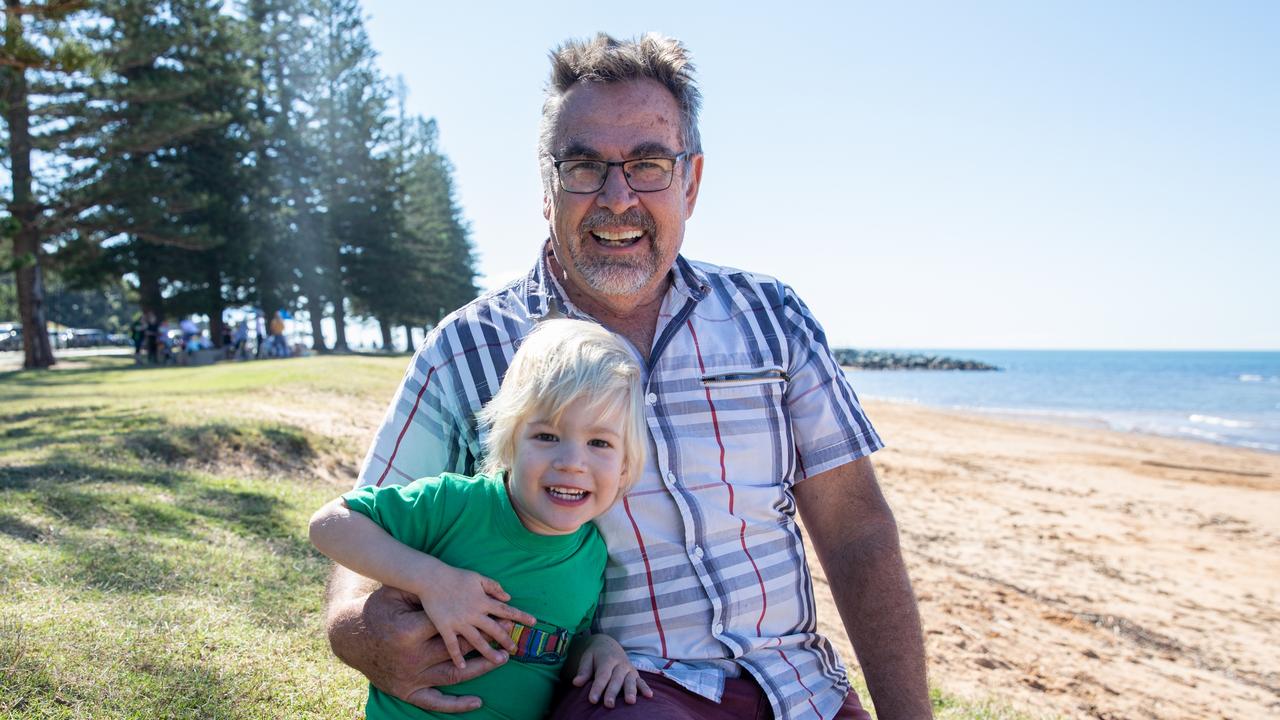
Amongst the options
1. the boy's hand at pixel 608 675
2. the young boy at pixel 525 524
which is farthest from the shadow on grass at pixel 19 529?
the boy's hand at pixel 608 675

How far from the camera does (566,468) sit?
1854 millimetres

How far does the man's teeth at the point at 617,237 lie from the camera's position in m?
2.41

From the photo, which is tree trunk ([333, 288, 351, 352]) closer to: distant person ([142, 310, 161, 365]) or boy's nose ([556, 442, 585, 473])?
distant person ([142, 310, 161, 365])

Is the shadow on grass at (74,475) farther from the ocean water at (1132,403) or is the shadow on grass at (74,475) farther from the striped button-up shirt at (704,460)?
the ocean water at (1132,403)

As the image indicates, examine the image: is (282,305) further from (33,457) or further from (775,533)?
(775,533)

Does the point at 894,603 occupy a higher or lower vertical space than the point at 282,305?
lower

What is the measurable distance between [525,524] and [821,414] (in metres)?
0.92

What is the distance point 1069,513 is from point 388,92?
97.1 feet

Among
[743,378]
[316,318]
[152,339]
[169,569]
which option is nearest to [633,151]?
[743,378]

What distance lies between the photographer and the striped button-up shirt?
211 centimetres

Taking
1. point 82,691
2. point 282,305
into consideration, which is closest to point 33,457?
point 82,691

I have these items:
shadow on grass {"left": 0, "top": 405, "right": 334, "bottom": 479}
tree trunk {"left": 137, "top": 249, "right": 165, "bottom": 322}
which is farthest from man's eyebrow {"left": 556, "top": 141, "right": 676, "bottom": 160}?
tree trunk {"left": 137, "top": 249, "right": 165, "bottom": 322}

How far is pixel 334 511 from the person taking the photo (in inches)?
73.5

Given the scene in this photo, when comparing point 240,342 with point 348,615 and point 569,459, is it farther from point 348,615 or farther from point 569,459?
point 569,459
